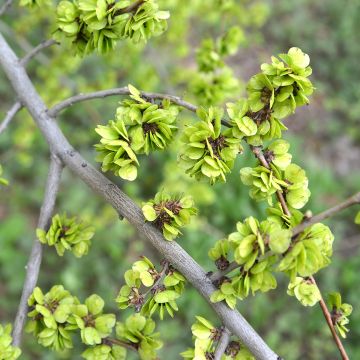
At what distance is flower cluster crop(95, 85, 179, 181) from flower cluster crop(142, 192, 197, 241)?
9cm

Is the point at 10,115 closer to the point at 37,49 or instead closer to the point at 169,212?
the point at 37,49

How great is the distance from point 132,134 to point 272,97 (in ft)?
1.25

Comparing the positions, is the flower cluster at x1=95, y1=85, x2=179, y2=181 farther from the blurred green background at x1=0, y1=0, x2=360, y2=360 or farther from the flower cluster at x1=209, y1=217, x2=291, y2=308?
A: the blurred green background at x1=0, y1=0, x2=360, y2=360

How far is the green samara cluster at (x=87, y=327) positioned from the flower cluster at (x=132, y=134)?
0.44 metres

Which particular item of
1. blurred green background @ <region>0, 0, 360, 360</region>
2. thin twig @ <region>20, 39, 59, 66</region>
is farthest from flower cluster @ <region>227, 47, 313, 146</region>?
blurred green background @ <region>0, 0, 360, 360</region>

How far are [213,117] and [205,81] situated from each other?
35.5 inches

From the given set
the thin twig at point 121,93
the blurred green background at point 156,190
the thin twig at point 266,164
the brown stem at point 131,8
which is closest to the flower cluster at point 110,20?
the brown stem at point 131,8

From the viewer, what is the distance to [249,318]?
370 cm

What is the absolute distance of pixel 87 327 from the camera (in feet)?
4.74

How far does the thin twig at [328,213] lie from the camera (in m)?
1.07

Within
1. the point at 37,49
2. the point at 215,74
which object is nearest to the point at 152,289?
the point at 37,49

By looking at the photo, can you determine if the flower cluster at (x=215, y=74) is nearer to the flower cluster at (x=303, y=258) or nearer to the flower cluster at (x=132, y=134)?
the flower cluster at (x=132, y=134)

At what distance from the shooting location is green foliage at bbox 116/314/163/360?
4.78 feet

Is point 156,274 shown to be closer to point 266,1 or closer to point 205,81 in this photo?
A: point 205,81
